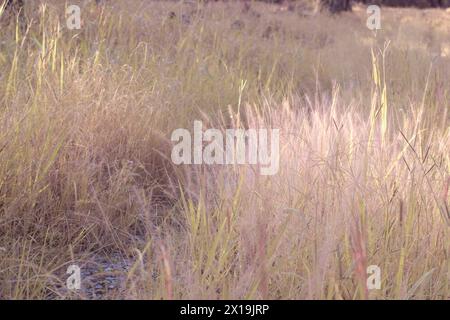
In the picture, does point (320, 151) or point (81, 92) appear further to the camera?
point (81, 92)

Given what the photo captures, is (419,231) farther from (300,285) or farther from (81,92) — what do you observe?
(81,92)

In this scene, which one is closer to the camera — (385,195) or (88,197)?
(385,195)

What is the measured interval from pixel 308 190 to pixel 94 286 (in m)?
0.75

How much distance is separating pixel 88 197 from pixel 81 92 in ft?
1.88

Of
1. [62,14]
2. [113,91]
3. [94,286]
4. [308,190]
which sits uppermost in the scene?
[62,14]

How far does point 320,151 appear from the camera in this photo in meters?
2.34

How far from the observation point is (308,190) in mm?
2051

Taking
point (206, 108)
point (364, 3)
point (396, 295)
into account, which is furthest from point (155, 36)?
point (364, 3)

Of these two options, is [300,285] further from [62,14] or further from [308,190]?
[62,14]

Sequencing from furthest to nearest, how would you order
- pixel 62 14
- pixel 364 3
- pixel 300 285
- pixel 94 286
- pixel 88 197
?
1. pixel 364 3
2. pixel 62 14
3. pixel 88 197
4. pixel 94 286
5. pixel 300 285

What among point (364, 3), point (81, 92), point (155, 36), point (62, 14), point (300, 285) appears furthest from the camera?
point (364, 3)

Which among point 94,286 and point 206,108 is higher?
point 206,108

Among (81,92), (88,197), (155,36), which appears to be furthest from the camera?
(155,36)

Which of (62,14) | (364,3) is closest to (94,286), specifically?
(62,14)
